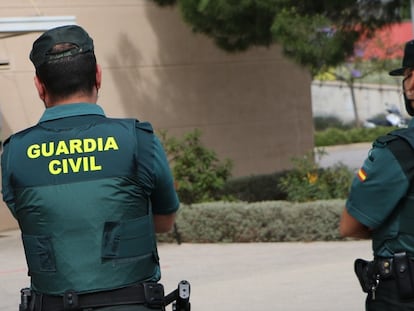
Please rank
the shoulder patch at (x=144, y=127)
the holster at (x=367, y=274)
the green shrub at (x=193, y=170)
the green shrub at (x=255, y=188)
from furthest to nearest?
the green shrub at (x=255, y=188) → the green shrub at (x=193, y=170) → the holster at (x=367, y=274) → the shoulder patch at (x=144, y=127)

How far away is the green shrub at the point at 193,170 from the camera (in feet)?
39.8

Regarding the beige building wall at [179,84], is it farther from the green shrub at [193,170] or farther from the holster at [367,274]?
the holster at [367,274]

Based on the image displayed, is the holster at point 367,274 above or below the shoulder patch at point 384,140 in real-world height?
below

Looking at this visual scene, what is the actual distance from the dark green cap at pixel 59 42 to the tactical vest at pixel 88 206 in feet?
Answer: 0.77

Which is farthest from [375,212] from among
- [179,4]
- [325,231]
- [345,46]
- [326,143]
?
[326,143]

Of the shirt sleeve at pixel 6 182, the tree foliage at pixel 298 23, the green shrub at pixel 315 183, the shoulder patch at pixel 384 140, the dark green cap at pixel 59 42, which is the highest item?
the dark green cap at pixel 59 42

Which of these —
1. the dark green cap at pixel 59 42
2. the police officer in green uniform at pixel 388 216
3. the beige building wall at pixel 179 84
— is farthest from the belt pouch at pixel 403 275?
the beige building wall at pixel 179 84

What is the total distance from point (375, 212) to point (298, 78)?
13.1 meters

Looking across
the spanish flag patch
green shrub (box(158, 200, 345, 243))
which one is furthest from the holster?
green shrub (box(158, 200, 345, 243))

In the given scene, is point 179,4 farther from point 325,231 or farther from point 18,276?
point 18,276

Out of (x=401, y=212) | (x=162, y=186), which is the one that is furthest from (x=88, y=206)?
(x=401, y=212)

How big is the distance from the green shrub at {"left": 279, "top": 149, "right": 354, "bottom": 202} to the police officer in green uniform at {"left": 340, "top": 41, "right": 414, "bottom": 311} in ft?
27.1

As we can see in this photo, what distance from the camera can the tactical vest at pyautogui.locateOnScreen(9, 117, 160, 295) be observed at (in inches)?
124

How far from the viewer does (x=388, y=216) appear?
3.55 metres
